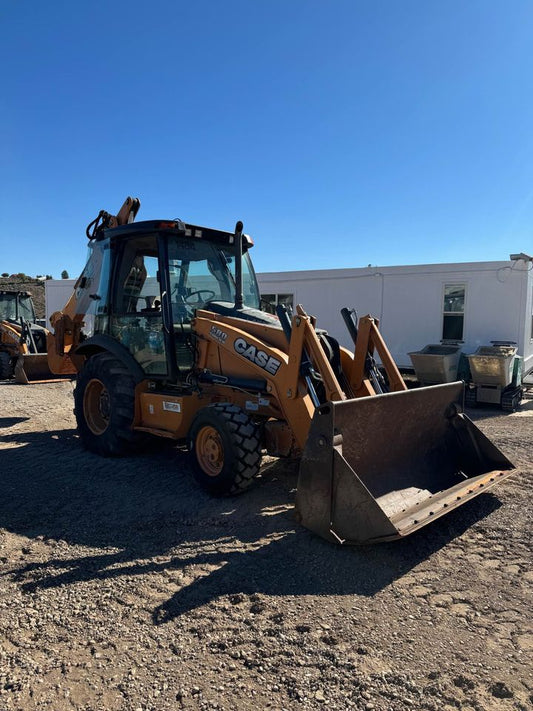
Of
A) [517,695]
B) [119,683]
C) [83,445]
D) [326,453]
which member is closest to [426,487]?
[326,453]

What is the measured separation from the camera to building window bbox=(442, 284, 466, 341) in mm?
11219

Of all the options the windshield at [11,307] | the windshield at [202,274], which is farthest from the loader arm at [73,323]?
the windshield at [11,307]

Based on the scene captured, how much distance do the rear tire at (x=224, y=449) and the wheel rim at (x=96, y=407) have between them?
2119mm

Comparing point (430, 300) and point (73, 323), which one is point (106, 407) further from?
point (430, 300)

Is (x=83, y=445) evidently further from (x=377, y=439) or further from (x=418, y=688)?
(x=418, y=688)

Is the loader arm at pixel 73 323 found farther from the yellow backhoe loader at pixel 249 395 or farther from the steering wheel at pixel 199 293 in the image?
the steering wheel at pixel 199 293

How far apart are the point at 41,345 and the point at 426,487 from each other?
510 inches

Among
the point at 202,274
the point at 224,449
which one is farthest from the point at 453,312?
the point at 224,449

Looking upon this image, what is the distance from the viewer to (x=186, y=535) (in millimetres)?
3898

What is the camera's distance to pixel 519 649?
2549 millimetres

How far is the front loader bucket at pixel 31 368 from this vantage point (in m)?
12.7

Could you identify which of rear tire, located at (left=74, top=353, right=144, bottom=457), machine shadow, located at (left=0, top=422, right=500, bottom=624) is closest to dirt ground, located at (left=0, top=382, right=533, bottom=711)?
machine shadow, located at (left=0, top=422, right=500, bottom=624)

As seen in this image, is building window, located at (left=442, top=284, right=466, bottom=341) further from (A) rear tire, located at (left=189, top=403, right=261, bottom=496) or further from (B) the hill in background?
(B) the hill in background

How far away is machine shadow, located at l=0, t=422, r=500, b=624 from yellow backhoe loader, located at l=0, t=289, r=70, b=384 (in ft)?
25.7
